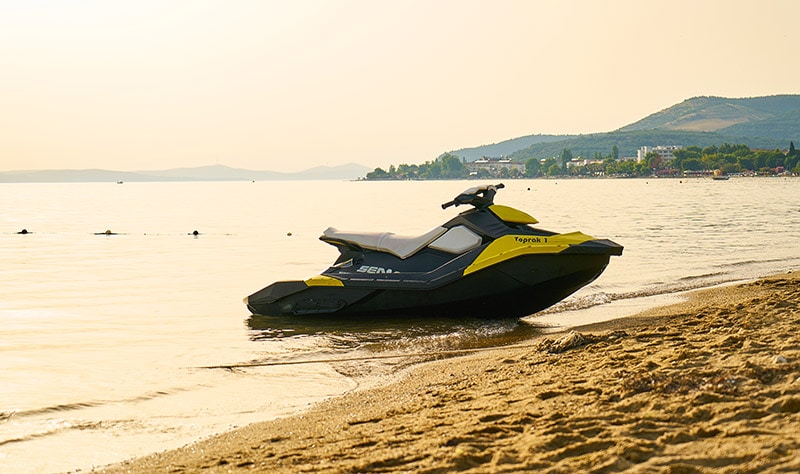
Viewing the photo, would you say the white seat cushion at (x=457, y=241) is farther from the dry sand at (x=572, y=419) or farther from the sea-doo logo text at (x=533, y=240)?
the dry sand at (x=572, y=419)

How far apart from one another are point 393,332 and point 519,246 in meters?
1.91

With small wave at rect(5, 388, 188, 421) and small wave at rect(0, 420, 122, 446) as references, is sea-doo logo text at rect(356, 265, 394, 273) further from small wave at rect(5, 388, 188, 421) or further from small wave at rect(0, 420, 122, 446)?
small wave at rect(0, 420, 122, 446)

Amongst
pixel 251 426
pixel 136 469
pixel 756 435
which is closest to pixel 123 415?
pixel 251 426

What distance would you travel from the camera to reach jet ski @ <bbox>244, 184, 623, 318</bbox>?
10125 millimetres

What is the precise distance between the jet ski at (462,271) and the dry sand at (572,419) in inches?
103

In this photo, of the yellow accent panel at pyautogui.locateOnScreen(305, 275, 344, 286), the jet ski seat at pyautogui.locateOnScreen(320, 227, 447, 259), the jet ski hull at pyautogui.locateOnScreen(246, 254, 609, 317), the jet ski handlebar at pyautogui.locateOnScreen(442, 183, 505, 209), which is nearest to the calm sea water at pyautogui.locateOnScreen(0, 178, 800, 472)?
the jet ski hull at pyautogui.locateOnScreen(246, 254, 609, 317)

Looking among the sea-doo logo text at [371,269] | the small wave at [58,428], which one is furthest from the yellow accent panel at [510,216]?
the small wave at [58,428]

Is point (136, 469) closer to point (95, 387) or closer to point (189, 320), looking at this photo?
point (95, 387)

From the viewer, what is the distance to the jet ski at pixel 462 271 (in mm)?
10125

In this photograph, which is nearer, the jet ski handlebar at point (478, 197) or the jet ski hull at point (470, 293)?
the jet ski hull at point (470, 293)

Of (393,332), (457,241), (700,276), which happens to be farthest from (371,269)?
(700,276)

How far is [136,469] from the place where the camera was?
16.9 ft

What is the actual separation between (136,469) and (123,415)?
1.75 metres

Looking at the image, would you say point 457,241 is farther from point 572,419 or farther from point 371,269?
point 572,419
